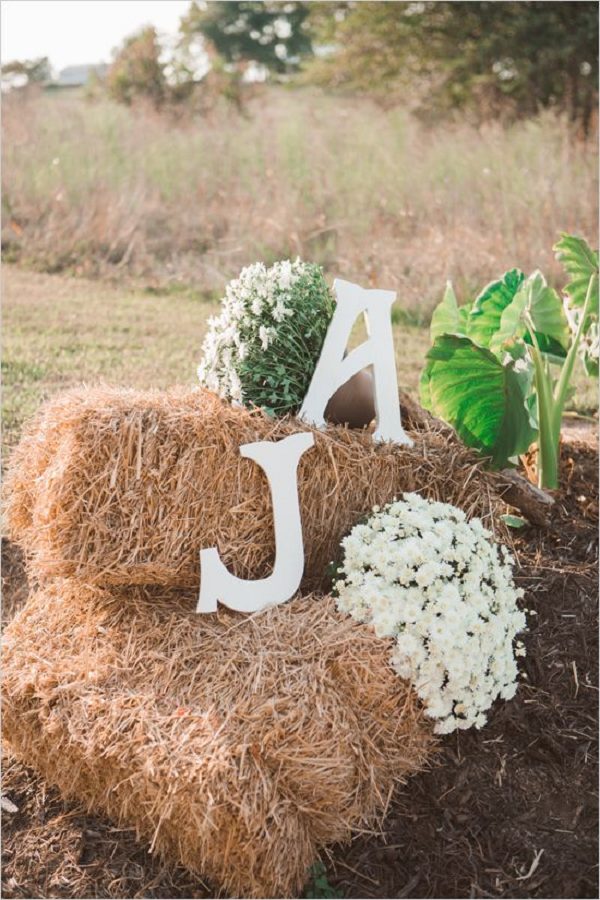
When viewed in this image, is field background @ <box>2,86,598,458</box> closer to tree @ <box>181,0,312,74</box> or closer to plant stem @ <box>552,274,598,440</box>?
plant stem @ <box>552,274,598,440</box>

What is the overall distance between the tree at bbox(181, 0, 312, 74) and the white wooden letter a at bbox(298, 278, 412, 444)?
16.7 metres

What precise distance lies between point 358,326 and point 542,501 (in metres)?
3.30

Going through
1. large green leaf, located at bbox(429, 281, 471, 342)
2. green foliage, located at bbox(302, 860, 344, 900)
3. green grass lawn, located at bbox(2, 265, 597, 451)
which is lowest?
green foliage, located at bbox(302, 860, 344, 900)

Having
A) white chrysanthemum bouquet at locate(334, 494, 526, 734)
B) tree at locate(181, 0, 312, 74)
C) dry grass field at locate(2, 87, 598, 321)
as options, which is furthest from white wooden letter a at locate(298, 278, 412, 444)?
tree at locate(181, 0, 312, 74)

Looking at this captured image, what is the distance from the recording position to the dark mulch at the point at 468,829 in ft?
7.59

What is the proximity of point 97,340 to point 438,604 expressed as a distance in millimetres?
3819

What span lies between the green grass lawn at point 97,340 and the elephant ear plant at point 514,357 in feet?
4.37

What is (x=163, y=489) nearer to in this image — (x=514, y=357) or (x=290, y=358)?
(x=290, y=358)

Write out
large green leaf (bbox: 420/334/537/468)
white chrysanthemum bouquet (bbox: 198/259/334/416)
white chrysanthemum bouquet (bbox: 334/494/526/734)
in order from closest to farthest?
white chrysanthemum bouquet (bbox: 334/494/526/734), white chrysanthemum bouquet (bbox: 198/259/334/416), large green leaf (bbox: 420/334/537/468)

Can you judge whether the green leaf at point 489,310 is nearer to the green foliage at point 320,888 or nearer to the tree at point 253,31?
the green foliage at point 320,888

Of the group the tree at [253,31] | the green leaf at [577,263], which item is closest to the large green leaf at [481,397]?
the green leaf at [577,263]

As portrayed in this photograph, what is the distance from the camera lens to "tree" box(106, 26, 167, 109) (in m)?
12.5

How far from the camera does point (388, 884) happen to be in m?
2.30

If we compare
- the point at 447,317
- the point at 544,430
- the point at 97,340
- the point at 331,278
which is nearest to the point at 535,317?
the point at 447,317
